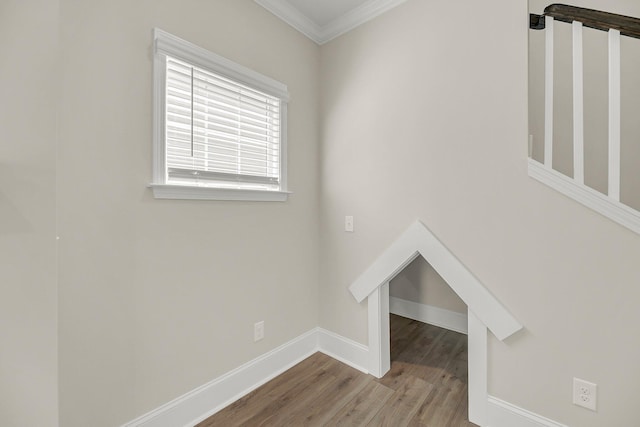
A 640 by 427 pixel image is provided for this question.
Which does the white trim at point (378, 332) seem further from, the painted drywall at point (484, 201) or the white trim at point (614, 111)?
the white trim at point (614, 111)

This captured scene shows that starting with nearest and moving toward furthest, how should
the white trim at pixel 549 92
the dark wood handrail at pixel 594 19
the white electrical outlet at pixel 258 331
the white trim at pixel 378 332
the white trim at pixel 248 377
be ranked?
the dark wood handrail at pixel 594 19, the white trim at pixel 549 92, the white trim at pixel 248 377, the white electrical outlet at pixel 258 331, the white trim at pixel 378 332

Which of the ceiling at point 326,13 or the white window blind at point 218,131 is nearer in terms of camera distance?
the white window blind at point 218,131

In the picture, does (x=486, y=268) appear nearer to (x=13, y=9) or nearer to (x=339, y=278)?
(x=339, y=278)

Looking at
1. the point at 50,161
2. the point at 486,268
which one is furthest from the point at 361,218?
the point at 50,161

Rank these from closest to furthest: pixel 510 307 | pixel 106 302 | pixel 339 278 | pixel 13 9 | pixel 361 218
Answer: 1. pixel 13 9
2. pixel 106 302
3. pixel 510 307
4. pixel 361 218
5. pixel 339 278

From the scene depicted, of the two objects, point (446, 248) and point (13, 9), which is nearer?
point (13, 9)

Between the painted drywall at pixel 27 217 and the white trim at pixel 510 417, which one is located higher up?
the painted drywall at pixel 27 217

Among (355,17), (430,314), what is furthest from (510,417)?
(355,17)

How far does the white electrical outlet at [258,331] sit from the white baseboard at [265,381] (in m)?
0.15

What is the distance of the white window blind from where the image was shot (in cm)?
156

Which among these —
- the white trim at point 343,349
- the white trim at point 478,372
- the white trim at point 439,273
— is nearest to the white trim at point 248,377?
the white trim at point 343,349

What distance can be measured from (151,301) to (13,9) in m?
1.28

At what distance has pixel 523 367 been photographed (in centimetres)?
150

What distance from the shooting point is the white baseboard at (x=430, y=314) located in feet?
9.16
